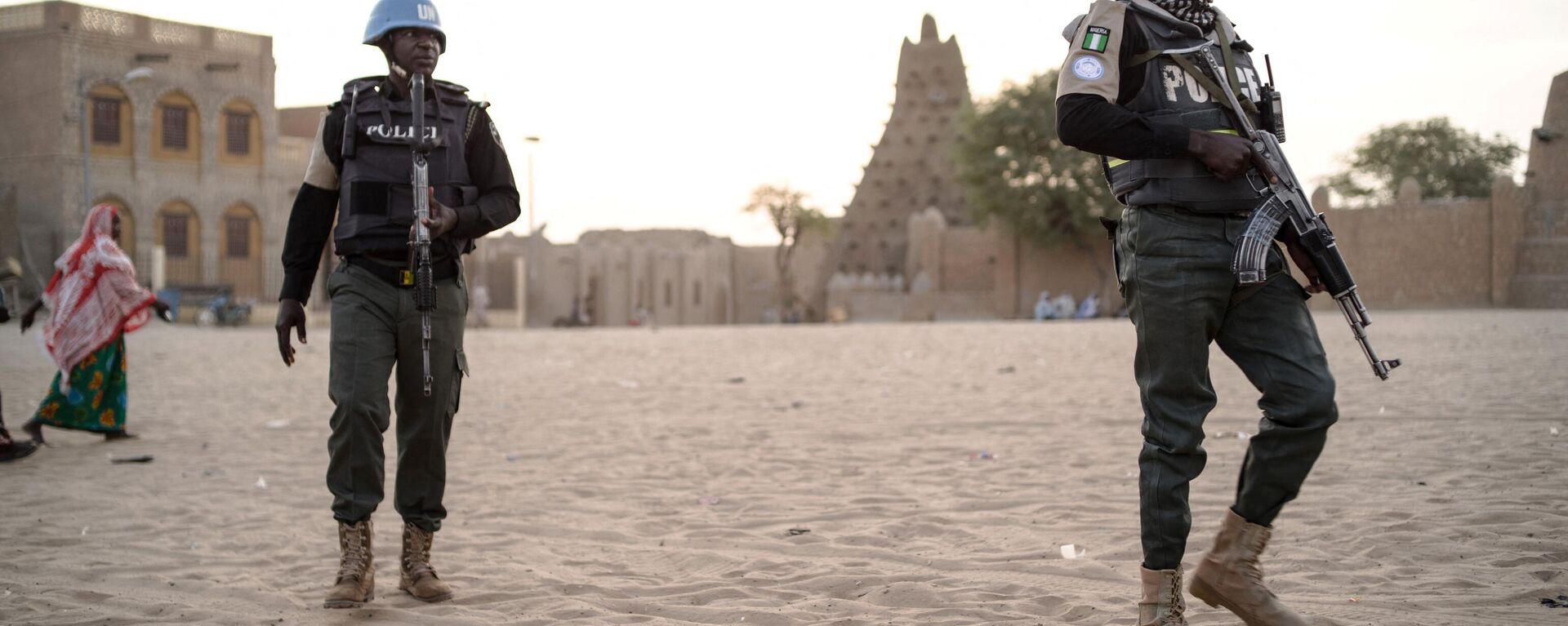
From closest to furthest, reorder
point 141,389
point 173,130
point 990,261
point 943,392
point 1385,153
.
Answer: point 943,392 < point 141,389 < point 173,130 < point 990,261 < point 1385,153

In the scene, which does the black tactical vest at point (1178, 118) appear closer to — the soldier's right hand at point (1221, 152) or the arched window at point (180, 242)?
the soldier's right hand at point (1221, 152)

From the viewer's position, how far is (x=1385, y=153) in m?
53.6

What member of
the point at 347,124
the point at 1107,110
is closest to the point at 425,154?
the point at 347,124

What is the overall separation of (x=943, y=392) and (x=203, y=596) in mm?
9221

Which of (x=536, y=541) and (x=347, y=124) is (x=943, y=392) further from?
(x=347, y=124)

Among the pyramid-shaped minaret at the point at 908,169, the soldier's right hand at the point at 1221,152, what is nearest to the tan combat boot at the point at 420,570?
the soldier's right hand at the point at 1221,152

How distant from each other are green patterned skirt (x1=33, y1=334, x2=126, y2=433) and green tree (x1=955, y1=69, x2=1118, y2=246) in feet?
122

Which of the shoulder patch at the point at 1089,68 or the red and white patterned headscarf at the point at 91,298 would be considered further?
the red and white patterned headscarf at the point at 91,298

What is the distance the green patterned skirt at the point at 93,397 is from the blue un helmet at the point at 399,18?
6.08m

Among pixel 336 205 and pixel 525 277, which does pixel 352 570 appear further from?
pixel 525 277

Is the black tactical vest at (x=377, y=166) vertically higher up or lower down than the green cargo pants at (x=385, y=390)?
higher up

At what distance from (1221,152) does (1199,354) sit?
0.53 metres

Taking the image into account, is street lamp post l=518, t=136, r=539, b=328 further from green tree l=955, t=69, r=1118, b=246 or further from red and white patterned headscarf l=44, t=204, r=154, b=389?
red and white patterned headscarf l=44, t=204, r=154, b=389

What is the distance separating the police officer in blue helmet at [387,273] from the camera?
423 cm
